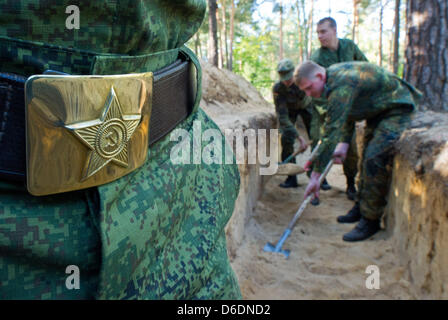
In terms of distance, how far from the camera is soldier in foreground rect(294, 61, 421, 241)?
315cm

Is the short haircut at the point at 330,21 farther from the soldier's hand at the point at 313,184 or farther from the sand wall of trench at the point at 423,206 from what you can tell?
the soldier's hand at the point at 313,184

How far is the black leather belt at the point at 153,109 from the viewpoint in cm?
40

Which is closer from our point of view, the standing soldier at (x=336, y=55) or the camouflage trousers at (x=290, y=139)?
the standing soldier at (x=336, y=55)

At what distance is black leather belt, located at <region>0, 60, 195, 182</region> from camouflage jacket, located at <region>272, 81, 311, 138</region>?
14.8 feet

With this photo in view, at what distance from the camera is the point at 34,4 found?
42 centimetres

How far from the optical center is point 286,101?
518 cm

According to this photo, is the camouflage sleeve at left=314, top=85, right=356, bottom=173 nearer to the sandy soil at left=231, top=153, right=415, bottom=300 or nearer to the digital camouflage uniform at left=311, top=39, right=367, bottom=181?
the sandy soil at left=231, top=153, right=415, bottom=300

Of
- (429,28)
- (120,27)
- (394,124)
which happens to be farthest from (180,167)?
(429,28)

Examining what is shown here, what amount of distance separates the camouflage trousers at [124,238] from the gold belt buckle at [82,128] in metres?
0.04

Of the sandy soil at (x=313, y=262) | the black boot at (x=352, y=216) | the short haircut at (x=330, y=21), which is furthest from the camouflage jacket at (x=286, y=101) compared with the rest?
the black boot at (x=352, y=216)

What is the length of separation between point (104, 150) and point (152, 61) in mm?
172

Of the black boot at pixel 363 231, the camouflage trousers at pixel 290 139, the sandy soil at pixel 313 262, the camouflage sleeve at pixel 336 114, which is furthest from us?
the camouflage trousers at pixel 290 139

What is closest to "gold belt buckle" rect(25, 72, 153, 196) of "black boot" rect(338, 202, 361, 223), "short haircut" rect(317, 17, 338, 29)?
"black boot" rect(338, 202, 361, 223)

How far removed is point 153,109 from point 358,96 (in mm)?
3043
